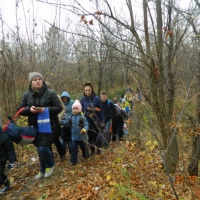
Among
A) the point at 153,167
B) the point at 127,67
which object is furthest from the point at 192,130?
the point at 127,67

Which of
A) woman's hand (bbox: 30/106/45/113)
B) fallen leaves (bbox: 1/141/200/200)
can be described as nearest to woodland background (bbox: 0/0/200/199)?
A: fallen leaves (bbox: 1/141/200/200)

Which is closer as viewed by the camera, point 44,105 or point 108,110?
point 44,105

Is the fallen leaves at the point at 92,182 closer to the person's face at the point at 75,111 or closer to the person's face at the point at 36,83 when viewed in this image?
the person's face at the point at 75,111

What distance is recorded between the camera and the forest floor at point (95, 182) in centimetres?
315

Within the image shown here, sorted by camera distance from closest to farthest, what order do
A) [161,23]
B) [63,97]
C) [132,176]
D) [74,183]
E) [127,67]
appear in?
[127,67] < [161,23] < [74,183] < [132,176] < [63,97]

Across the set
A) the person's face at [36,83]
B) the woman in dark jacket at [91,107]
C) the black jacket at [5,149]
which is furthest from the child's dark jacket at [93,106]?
the black jacket at [5,149]

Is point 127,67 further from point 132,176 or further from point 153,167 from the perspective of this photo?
point 153,167

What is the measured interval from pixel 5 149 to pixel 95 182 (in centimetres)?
172

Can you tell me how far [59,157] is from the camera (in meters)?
5.00

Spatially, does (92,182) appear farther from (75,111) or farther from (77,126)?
(75,111)

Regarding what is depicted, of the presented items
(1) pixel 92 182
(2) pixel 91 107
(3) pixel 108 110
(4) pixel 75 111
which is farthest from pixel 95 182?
(3) pixel 108 110

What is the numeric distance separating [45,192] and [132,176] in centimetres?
172

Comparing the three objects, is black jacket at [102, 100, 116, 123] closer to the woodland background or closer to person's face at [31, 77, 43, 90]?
the woodland background

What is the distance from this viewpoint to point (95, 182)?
12.3ft
